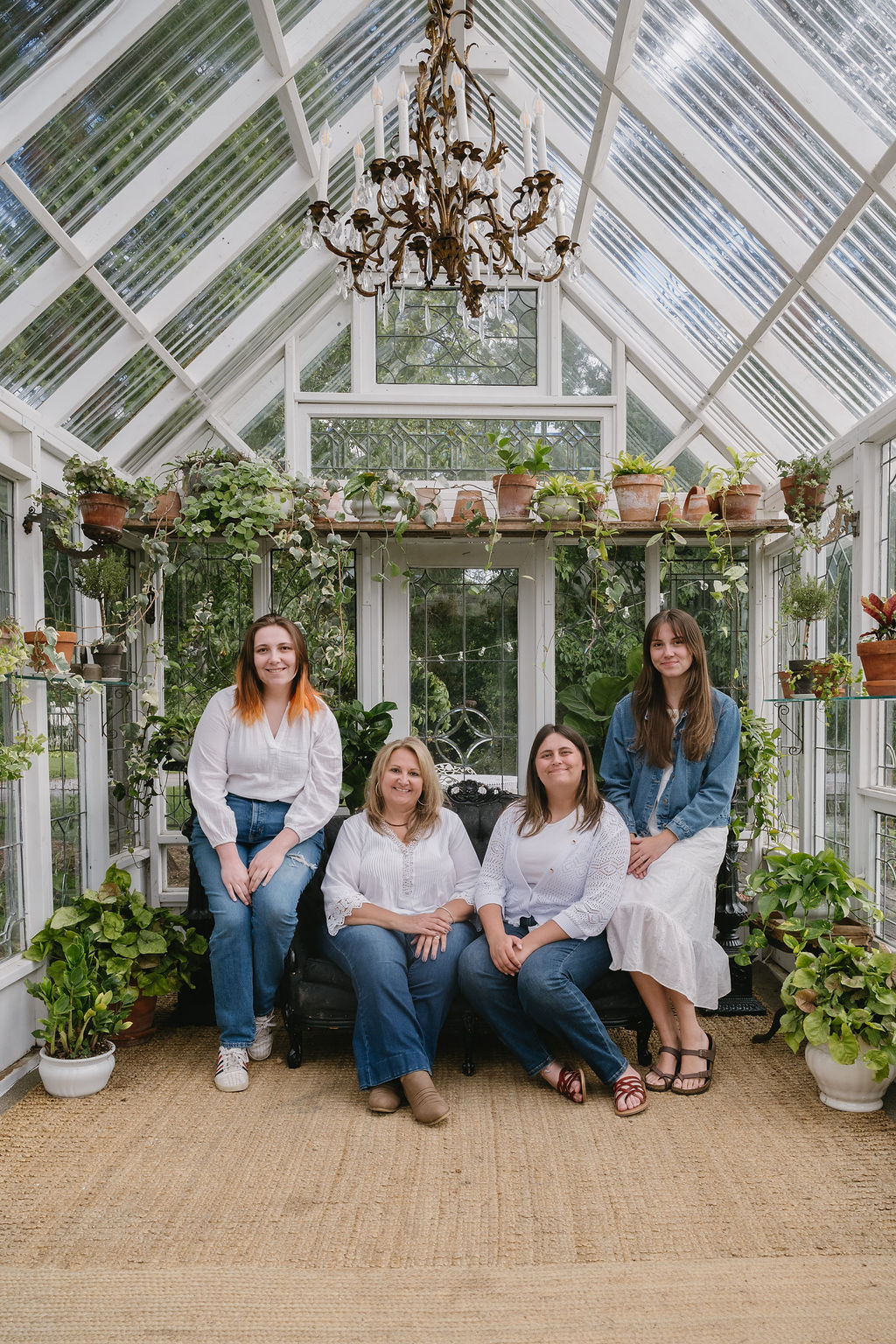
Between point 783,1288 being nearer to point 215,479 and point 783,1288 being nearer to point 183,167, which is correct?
point 215,479

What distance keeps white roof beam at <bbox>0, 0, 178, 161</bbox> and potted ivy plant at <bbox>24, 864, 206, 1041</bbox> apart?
7.61ft

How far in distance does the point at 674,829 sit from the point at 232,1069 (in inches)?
62.9

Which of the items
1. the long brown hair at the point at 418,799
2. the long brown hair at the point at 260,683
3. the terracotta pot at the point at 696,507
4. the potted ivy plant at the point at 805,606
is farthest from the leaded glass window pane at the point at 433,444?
the long brown hair at the point at 418,799

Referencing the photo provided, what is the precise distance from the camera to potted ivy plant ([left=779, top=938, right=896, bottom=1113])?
8.91 feet

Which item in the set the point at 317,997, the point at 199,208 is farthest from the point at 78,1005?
the point at 199,208

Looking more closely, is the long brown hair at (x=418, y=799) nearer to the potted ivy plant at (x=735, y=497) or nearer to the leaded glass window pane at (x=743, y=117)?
the potted ivy plant at (x=735, y=497)

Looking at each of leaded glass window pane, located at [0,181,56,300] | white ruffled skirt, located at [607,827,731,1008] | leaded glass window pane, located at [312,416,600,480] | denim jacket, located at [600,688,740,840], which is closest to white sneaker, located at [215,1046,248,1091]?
white ruffled skirt, located at [607,827,731,1008]

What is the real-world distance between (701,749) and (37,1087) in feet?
7.82

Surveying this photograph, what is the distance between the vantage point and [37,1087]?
3043 millimetres

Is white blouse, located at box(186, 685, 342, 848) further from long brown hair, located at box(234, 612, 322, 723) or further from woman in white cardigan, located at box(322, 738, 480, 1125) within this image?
woman in white cardigan, located at box(322, 738, 480, 1125)

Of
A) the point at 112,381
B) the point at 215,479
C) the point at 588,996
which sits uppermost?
the point at 112,381

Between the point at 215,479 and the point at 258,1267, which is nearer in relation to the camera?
the point at 258,1267

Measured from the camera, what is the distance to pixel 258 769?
11.0ft

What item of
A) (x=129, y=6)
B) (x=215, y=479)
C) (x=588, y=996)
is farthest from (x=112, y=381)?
(x=588, y=996)
